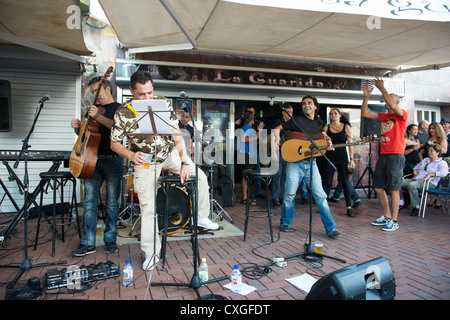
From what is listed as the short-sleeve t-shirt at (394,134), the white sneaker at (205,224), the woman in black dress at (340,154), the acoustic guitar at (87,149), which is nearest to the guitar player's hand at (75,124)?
the acoustic guitar at (87,149)

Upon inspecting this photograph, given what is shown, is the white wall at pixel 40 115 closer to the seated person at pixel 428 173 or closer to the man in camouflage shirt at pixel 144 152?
the man in camouflage shirt at pixel 144 152

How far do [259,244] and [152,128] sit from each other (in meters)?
2.21

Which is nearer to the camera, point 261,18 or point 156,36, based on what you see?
point 261,18

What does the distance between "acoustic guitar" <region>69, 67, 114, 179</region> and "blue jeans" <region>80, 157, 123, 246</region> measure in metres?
0.19

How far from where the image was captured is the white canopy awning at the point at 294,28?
331 centimetres

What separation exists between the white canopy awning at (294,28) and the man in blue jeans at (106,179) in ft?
4.73

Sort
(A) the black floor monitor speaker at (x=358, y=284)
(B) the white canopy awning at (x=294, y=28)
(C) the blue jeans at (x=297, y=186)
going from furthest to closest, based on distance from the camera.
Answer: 1. (C) the blue jeans at (x=297, y=186)
2. (B) the white canopy awning at (x=294, y=28)
3. (A) the black floor monitor speaker at (x=358, y=284)

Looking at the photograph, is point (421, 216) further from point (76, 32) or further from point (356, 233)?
point (76, 32)

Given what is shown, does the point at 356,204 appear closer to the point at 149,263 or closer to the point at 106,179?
the point at 149,263

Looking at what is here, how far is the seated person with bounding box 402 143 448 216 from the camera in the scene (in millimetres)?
5957

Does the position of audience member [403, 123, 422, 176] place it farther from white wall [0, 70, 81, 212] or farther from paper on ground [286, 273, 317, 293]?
white wall [0, 70, 81, 212]

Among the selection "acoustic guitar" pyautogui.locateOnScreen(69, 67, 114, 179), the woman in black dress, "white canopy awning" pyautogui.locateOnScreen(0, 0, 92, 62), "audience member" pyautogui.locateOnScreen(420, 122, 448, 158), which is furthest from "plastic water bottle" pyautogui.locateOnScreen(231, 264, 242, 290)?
"audience member" pyautogui.locateOnScreen(420, 122, 448, 158)
